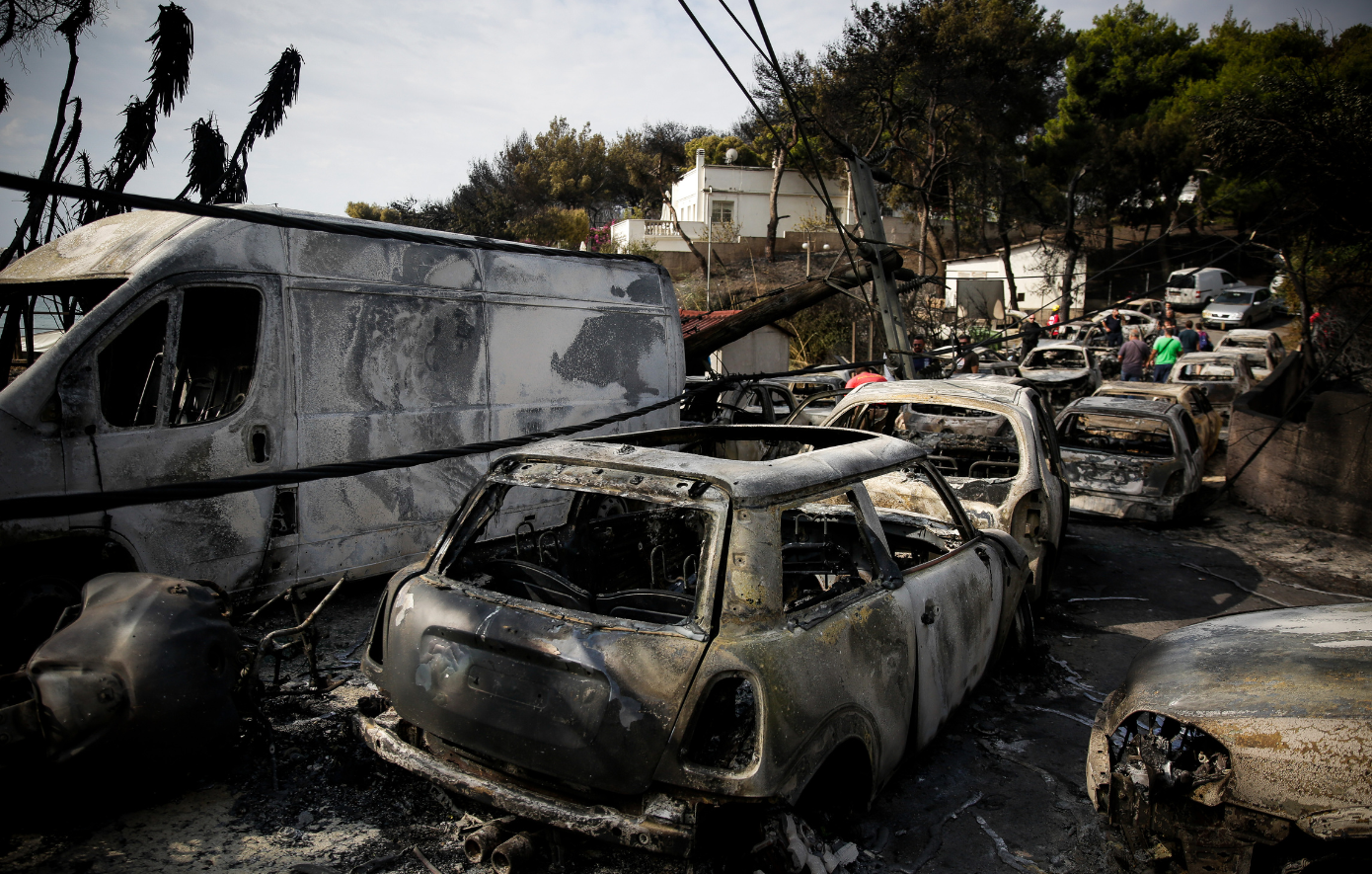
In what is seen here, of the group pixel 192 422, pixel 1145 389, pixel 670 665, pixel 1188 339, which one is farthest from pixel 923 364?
pixel 670 665

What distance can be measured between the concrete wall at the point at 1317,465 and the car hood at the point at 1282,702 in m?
5.67

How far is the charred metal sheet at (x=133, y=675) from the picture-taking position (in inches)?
104

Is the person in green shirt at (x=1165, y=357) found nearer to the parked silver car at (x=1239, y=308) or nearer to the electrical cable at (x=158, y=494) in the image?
the parked silver car at (x=1239, y=308)

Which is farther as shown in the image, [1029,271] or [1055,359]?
[1029,271]

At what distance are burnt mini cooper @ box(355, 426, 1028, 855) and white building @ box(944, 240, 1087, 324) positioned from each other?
2977 centimetres

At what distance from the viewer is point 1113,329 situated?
25.3m

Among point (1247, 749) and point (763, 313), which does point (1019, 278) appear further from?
point (1247, 749)

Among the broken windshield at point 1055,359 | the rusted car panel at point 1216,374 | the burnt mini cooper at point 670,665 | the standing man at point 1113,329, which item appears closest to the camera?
the burnt mini cooper at point 670,665

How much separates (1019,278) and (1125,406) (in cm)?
2750

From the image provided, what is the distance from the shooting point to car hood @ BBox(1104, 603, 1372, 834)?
7.66ft

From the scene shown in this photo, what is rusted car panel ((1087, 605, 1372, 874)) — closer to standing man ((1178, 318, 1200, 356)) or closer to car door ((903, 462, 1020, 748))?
car door ((903, 462, 1020, 748))

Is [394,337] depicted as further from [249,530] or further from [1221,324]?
[1221,324]

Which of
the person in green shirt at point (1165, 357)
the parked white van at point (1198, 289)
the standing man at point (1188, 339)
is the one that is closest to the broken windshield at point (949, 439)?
the person in green shirt at point (1165, 357)

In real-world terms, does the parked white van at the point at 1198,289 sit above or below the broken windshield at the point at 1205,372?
above
